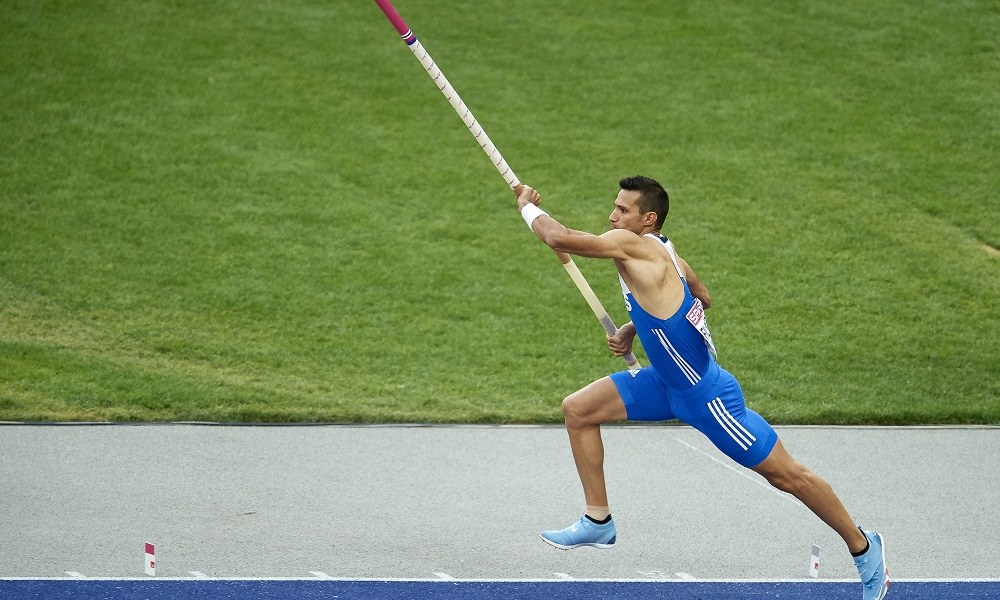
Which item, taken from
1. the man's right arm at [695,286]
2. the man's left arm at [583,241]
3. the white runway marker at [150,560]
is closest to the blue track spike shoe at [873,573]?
the man's right arm at [695,286]

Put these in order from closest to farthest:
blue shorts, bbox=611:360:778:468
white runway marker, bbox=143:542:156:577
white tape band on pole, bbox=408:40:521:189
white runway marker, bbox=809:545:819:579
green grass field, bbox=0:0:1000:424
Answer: blue shorts, bbox=611:360:778:468, white runway marker, bbox=143:542:156:577, white runway marker, bbox=809:545:819:579, white tape band on pole, bbox=408:40:521:189, green grass field, bbox=0:0:1000:424

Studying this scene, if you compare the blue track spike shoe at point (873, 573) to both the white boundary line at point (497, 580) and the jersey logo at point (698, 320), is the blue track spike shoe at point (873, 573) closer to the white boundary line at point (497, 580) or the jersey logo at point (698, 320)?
the white boundary line at point (497, 580)

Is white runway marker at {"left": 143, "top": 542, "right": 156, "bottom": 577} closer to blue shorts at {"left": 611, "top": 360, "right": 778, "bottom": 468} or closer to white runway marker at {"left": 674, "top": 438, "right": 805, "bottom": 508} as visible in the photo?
blue shorts at {"left": 611, "top": 360, "right": 778, "bottom": 468}

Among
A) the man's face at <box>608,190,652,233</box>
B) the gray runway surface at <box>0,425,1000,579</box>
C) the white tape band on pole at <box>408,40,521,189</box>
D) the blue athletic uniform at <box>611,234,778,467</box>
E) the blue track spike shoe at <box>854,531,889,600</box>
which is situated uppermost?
the white tape band on pole at <box>408,40,521,189</box>

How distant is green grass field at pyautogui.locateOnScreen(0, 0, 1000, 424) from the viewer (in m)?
9.19

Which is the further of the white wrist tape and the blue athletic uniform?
the white wrist tape

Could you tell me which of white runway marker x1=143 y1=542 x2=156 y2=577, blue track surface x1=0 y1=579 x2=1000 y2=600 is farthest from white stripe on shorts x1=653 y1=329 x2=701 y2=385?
Answer: white runway marker x1=143 y1=542 x2=156 y2=577

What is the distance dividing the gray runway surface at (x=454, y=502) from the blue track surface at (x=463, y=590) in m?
0.12

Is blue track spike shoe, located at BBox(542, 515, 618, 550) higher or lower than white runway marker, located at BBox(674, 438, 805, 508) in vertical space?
higher

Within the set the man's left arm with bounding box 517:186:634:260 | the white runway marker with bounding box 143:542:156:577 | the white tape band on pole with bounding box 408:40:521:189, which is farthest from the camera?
the white tape band on pole with bounding box 408:40:521:189

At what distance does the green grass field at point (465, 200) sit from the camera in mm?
9188

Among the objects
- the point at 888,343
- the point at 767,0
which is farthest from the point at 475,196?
the point at 767,0

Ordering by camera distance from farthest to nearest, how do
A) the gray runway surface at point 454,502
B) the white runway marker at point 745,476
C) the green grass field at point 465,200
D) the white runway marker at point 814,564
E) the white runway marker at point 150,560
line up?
the green grass field at point 465,200 < the white runway marker at point 745,476 < the gray runway surface at point 454,502 < the white runway marker at point 814,564 < the white runway marker at point 150,560

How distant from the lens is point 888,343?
9.84m
